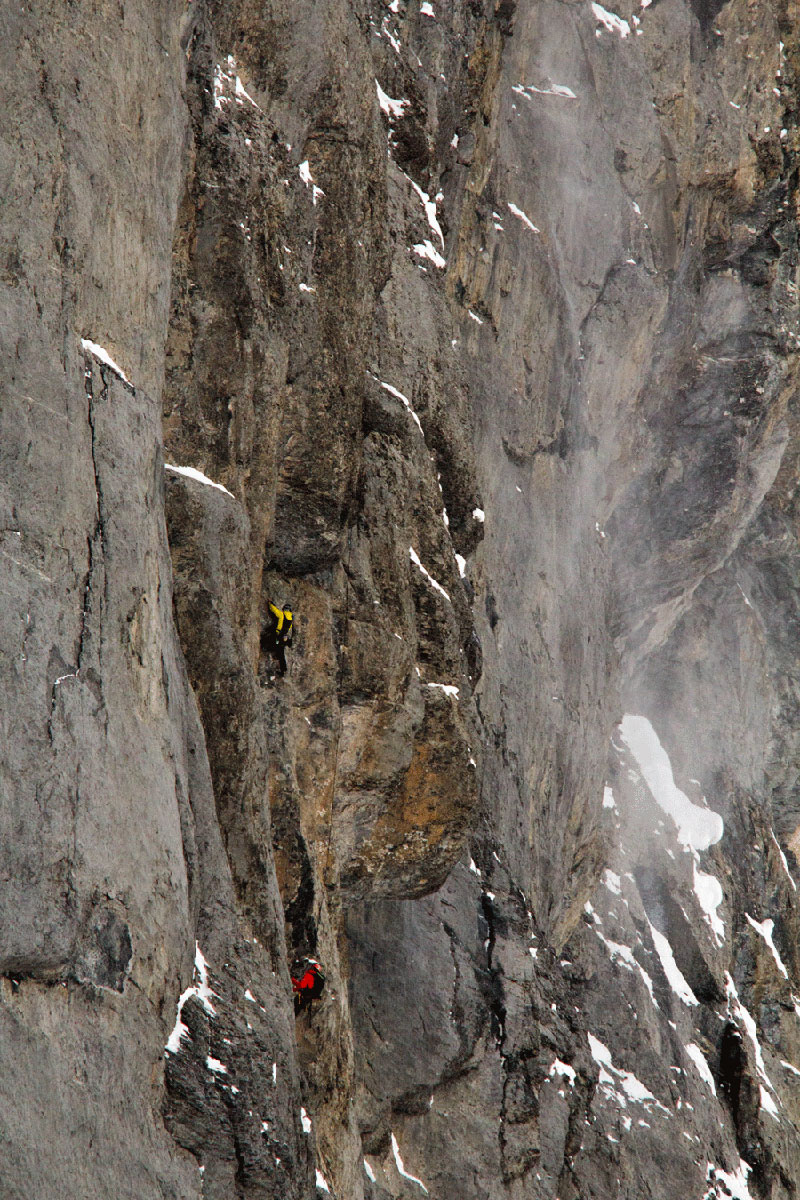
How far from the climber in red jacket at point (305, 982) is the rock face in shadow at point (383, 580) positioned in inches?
5.5

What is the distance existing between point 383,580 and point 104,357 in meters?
5.33

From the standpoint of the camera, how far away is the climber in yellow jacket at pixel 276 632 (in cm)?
992

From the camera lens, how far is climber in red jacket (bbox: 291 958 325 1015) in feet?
31.5

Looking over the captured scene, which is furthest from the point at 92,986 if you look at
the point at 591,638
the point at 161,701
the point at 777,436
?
the point at 777,436

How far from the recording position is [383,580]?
1167 centimetres

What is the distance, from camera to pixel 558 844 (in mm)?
18688

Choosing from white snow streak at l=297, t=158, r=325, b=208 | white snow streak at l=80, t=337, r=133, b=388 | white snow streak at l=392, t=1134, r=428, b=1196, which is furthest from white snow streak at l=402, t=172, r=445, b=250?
white snow streak at l=392, t=1134, r=428, b=1196

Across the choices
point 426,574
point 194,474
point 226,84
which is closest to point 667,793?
point 426,574

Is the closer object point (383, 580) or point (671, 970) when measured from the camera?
point (383, 580)

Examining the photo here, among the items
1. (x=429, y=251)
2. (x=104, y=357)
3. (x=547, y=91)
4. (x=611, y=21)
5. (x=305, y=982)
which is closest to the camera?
(x=104, y=357)

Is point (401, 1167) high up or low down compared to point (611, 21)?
down

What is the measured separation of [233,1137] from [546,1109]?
1030 centimetres

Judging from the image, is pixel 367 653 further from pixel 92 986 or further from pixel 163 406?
pixel 92 986

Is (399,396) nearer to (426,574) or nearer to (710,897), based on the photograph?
(426,574)
